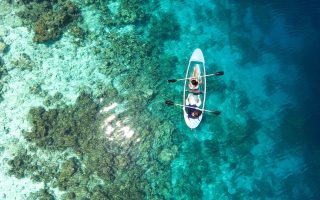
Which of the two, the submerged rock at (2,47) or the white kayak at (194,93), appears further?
the submerged rock at (2,47)

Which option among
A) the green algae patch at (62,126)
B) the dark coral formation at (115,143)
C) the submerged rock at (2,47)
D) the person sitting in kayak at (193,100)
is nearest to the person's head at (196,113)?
the person sitting in kayak at (193,100)

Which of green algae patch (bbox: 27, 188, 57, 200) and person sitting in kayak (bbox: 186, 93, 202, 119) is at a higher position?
person sitting in kayak (bbox: 186, 93, 202, 119)

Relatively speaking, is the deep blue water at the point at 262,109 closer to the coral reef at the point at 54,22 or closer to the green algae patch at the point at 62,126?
the green algae patch at the point at 62,126

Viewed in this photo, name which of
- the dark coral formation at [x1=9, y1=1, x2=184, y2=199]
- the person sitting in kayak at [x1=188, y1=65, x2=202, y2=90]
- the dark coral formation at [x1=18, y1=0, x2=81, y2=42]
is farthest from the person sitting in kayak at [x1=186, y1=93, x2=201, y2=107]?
the dark coral formation at [x1=18, y1=0, x2=81, y2=42]

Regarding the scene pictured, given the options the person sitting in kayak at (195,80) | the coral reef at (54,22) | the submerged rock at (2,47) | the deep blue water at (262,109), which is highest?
the coral reef at (54,22)

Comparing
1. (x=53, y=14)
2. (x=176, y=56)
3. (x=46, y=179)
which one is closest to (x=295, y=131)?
(x=176, y=56)

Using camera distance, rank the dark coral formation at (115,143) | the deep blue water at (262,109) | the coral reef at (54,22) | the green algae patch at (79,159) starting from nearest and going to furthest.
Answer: the green algae patch at (79,159), the dark coral formation at (115,143), the deep blue water at (262,109), the coral reef at (54,22)

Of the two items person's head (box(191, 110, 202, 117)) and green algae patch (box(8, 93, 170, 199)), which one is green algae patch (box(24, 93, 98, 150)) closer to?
green algae patch (box(8, 93, 170, 199))
